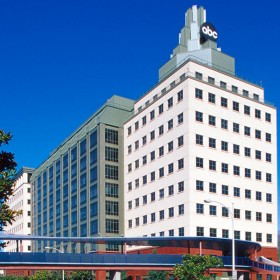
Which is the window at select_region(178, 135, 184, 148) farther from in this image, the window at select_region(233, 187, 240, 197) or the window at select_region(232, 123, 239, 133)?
the window at select_region(233, 187, 240, 197)

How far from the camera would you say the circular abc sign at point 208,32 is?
95.7m

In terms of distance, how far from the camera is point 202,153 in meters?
83.1

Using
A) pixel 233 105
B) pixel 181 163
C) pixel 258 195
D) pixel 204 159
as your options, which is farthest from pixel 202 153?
pixel 258 195

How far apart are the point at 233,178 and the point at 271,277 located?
18131mm

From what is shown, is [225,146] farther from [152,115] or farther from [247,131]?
[152,115]

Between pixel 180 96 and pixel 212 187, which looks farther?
pixel 180 96

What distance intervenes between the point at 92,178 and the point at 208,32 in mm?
36129

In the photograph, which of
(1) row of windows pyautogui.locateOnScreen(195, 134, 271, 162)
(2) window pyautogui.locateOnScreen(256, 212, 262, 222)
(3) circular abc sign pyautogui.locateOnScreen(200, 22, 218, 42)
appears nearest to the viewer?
(1) row of windows pyautogui.locateOnScreen(195, 134, 271, 162)

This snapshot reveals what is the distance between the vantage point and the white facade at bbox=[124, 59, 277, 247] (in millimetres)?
82250

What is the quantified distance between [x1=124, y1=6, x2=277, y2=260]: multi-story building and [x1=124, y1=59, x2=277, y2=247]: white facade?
0.16 metres

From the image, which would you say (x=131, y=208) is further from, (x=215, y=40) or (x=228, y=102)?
(x=215, y=40)

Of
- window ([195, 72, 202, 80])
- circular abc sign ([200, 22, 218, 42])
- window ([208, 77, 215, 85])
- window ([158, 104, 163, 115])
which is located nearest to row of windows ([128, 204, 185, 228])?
window ([158, 104, 163, 115])

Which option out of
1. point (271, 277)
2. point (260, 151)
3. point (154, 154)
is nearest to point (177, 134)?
point (154, 154)

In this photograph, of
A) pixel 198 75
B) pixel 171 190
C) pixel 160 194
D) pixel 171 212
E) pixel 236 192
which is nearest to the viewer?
pixel 171 212
